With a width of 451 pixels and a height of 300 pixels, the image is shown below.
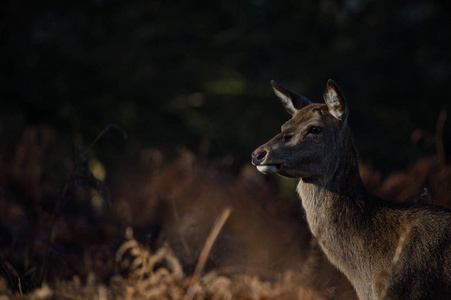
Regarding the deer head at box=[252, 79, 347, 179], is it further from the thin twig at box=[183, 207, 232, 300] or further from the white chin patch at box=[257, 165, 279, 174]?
the thin twig at box=[183, 207, 232, 300]

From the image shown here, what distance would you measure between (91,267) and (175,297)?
95.4 inches

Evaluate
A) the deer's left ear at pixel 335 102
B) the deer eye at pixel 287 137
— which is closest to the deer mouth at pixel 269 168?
the deer eye at pixel 287 137

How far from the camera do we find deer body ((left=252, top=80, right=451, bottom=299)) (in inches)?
134

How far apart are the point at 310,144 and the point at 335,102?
1.19ft

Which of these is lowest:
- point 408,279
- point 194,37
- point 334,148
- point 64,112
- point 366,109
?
point 366,109

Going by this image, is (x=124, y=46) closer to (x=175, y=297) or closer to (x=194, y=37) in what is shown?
(x=194, y=37)

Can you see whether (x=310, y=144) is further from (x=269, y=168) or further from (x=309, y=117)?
(x=269, y=168)

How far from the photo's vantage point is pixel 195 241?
557 cm

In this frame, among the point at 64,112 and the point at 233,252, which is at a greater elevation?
the point at 233,252

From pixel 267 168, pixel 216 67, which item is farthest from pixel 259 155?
pixel 216 67

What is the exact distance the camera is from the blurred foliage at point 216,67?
1302 cm

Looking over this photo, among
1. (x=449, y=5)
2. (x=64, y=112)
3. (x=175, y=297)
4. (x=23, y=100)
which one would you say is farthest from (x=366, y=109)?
(x=175, y=297)

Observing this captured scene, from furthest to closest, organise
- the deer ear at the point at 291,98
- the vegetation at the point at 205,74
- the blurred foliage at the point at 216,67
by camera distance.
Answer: the blurred foliage at the point at 216,67 < the vegetation at the point at 205,74 < the deer ear at the point at 291,98

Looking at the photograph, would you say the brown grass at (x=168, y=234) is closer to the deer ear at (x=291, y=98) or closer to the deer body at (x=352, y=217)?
the deer body at (x=352, y=217)
